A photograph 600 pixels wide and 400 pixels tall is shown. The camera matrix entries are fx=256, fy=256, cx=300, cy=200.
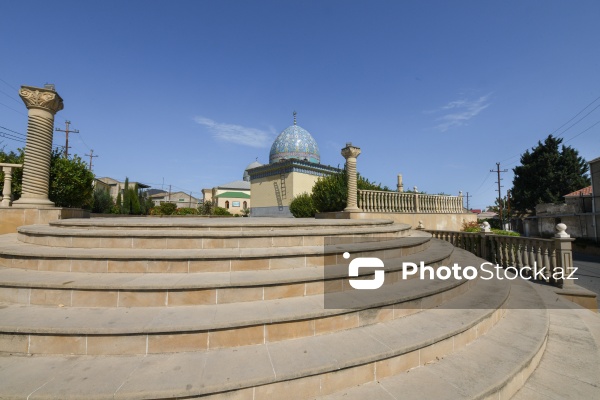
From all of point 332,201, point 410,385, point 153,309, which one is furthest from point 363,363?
point 332,201

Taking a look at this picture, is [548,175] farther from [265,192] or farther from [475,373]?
[475,373]

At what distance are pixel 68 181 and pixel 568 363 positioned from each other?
14.7 meters

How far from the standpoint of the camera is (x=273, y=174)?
1059 inches

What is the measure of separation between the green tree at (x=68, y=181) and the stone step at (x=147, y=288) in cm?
860

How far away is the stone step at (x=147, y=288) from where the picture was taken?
2.99m

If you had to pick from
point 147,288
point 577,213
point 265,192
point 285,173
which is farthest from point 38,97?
point 577,213

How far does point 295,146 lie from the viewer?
30.9m

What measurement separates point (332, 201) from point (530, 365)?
11352 mm

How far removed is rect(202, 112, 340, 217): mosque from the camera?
25.1 metres

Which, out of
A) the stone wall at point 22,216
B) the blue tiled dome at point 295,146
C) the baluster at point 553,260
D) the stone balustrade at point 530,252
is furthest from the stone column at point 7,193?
the blue tiled dome at point 295,146

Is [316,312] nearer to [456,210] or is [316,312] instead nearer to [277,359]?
[277,359]

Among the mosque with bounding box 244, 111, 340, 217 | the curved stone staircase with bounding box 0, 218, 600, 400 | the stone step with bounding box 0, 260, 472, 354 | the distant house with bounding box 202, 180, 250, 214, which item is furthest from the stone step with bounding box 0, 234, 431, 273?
the distant house with bounding box 202, 180, 250, 214

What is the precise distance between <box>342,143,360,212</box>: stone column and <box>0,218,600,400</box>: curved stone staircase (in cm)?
784

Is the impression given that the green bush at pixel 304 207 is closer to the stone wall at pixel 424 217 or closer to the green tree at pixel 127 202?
the stone wall at pixel 424 217
